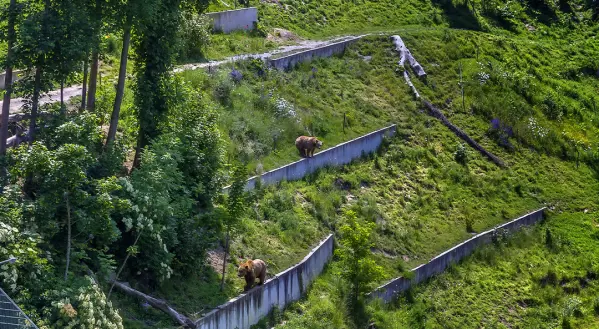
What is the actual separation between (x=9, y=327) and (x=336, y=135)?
924 inches

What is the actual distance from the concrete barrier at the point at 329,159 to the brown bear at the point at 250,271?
3576 mm

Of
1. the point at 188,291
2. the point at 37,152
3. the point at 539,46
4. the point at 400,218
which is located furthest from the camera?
the point at 539,46

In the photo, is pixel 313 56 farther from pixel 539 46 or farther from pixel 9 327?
pixel 9 327

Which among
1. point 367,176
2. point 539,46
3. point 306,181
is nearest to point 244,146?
point 306,181

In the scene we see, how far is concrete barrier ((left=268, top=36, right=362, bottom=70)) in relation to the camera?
126ft

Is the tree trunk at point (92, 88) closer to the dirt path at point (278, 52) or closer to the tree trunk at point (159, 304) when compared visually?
Answer: the tree trunk at point (159, 304)

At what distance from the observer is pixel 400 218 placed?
3341 centimetres

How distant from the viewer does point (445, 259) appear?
3234 cm

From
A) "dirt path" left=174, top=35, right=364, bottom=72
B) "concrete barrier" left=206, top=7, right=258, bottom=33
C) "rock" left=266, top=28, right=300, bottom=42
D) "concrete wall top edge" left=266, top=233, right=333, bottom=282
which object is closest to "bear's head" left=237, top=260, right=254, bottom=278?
"concrete wall top edge" left=266, top=233, right=333, bottom=282

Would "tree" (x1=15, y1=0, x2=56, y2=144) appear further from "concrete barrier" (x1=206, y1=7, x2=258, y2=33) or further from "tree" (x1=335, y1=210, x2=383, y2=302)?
"concrete barrier" (x1=206, y1=7, x2=258, y2=33)

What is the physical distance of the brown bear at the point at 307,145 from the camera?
32094mm

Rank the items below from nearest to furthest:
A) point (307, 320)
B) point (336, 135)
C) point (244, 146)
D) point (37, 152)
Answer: point (37, 152) → point (307, 320) → point (244, 146) → point (336, 135)

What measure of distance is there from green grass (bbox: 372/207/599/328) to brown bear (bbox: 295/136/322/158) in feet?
18.7

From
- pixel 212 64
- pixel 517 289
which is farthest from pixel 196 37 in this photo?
pixel 517 289
